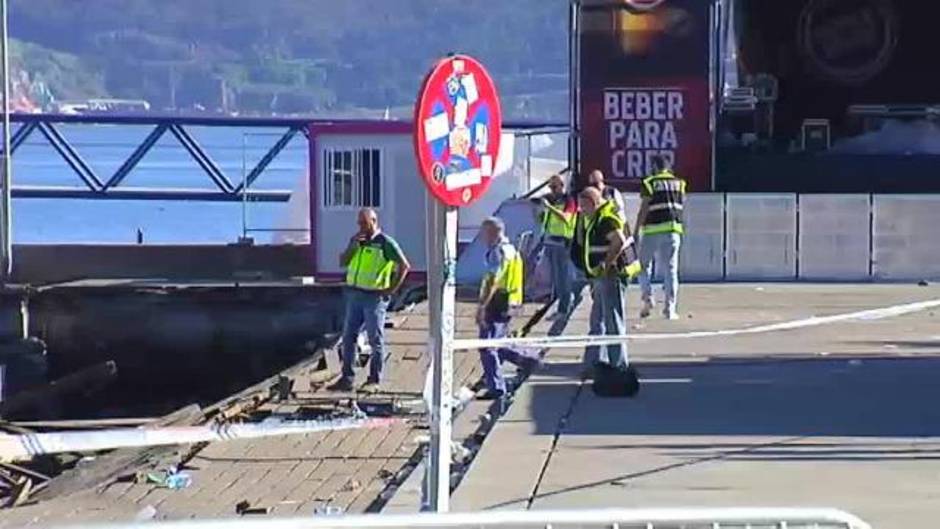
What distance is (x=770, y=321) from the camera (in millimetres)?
24719

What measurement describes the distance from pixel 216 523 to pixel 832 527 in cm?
179

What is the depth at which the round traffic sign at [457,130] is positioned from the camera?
10359 millimetres

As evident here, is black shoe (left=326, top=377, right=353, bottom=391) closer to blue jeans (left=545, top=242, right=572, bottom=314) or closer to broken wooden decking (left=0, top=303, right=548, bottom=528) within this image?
broken wooden decking (left=0, top=303, right=548, bottom=528)

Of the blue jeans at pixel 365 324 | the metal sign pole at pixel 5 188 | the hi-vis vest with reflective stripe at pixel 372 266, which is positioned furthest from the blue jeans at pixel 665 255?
the metal sign pole at pixel 5 188

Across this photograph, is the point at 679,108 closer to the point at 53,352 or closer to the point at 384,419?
the point at 53,352

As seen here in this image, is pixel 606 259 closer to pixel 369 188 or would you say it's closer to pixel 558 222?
pixel 558 222

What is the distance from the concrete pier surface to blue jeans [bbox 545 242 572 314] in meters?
1.08

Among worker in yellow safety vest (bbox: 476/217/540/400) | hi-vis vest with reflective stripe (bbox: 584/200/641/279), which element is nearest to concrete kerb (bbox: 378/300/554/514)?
worker in yellow safety vest (bbox: 476/217/540/400)

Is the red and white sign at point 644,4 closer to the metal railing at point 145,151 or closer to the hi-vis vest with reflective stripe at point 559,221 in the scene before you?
the hi-vis vest with reflective stripe at point 559,221

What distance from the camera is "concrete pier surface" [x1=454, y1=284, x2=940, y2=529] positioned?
43.1ft

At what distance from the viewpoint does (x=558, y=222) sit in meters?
25.4

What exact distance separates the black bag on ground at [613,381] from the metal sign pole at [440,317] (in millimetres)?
6614

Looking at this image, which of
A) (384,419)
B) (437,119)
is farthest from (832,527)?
(384,419)

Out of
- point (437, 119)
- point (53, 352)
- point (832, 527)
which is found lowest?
point (53, 352)
